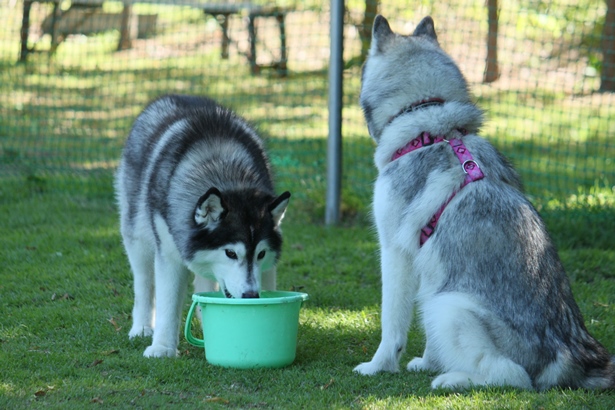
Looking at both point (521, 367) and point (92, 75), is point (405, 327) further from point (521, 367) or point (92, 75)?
point (92, 75)

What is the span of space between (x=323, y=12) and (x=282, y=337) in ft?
20.0

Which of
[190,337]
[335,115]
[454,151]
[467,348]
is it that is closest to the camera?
[467,348]

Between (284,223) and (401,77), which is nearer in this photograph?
(401,77)

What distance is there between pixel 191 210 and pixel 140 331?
0.96 meters

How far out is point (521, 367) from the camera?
3709 millimetres

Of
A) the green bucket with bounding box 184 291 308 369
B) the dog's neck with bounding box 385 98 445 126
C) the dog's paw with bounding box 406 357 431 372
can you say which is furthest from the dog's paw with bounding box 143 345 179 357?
the dog's neck with bounding box 385 98 445 126

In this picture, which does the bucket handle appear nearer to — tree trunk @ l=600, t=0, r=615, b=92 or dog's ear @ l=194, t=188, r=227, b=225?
dog's ear @ l=194, t=188, r=227, b=225

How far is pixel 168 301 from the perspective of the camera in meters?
4.48

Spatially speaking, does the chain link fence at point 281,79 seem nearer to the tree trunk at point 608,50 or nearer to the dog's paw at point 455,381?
the tree trunk at point 608,50

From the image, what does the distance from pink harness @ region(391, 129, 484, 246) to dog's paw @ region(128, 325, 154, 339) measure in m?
1.82

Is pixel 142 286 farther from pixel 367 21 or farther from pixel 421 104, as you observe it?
pixel 367 21

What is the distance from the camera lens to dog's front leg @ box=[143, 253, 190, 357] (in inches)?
175

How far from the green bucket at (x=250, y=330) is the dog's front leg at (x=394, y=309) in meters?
0.43

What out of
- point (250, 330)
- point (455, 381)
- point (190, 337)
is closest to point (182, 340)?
point (190, 337)
